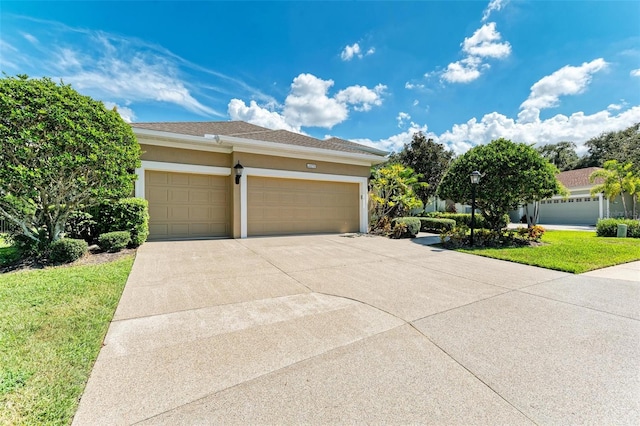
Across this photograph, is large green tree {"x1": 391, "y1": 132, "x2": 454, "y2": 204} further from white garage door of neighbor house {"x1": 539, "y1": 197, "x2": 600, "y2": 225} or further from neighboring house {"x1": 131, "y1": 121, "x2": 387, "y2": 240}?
white garage door of neighbor house {"x1": 539, "y1": 197, "x2": 600, "y2": 225}

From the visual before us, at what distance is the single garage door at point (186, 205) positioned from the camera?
8.88 m

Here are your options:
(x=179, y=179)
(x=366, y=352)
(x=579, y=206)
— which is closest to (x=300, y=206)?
(x=179, y=179)

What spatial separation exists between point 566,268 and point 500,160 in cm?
432

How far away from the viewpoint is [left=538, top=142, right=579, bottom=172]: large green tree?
34.6 m

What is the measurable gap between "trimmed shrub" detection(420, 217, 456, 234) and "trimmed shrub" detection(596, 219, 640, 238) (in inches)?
245

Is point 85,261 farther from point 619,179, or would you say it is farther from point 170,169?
point 619,179

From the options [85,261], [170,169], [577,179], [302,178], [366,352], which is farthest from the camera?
[577,179]

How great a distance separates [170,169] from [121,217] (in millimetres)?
2512

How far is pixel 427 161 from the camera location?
18969 millimetres

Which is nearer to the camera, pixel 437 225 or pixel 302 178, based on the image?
pixel 302 178

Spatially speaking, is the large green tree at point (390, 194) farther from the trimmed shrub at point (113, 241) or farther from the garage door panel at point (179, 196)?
the trimmed shrub at point (113, 241)

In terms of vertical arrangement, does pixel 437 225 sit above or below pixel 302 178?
below

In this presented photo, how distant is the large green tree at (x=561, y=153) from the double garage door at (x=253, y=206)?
37443 mm

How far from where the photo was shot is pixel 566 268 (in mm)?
5715
